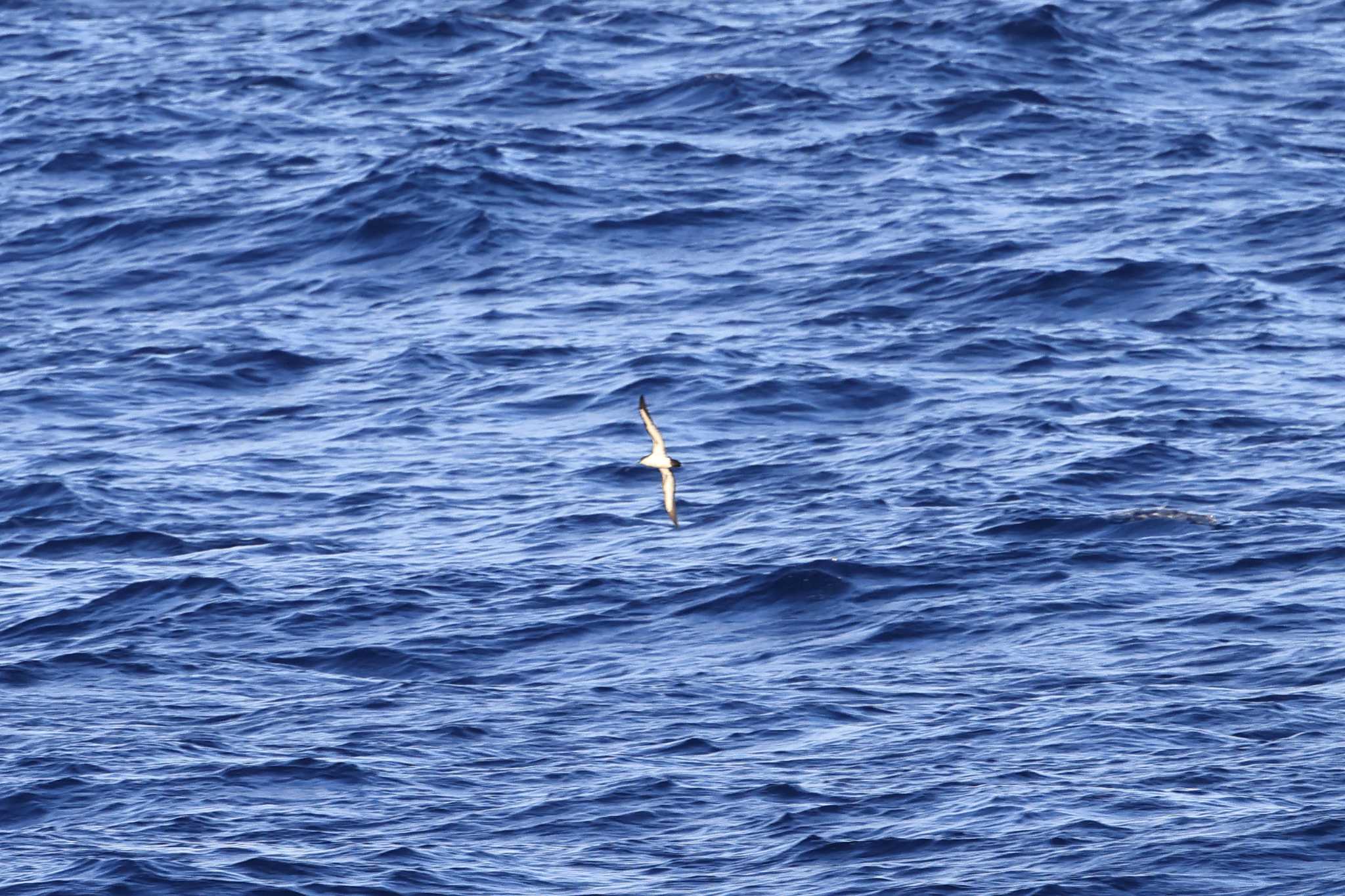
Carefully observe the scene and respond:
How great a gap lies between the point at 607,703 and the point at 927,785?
402 cm

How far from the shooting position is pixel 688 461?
33.8 metres

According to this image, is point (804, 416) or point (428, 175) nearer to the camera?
point (804, 416)

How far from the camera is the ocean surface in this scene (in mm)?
25062

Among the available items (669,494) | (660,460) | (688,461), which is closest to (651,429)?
(660,460)

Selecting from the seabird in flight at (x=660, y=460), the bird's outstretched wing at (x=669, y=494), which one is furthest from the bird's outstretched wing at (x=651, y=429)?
the bird's outstretched wing at (x=669, y=494)

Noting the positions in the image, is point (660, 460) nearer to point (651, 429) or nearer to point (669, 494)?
point (651, 429)

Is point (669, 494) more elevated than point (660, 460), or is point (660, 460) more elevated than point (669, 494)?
point (660, 460)

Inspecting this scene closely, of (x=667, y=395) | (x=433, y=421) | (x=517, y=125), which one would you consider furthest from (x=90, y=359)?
(x=517, y=125)

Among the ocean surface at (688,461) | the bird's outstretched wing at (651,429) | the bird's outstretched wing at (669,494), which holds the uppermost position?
the bird's outstretched wing at (651,429)

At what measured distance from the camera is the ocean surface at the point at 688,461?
2506cm

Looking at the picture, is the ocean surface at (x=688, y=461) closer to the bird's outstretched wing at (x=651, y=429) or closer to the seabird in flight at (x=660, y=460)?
the seabird in flight at (x=660, y=460)

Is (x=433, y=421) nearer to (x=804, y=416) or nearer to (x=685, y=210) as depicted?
(x=804, y=416)

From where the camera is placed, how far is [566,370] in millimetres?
36562

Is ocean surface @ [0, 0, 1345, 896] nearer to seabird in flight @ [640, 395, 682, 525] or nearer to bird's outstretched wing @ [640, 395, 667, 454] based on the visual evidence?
seabird in flight @ [640, 395, 682, 525]
